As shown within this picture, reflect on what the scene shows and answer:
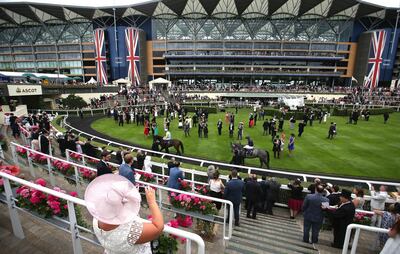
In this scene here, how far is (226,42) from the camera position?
6109 centimetres

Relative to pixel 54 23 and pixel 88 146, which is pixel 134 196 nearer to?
pixel 88 146

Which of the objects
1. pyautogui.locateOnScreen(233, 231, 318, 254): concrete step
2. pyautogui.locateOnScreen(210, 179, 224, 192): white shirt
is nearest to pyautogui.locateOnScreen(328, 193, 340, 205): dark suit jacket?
pyautogui.locateOnScreen(233, 231, 318, 254): concrete step

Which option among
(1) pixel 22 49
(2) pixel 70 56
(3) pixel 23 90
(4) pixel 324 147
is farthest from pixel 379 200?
(1) pixel 22 49

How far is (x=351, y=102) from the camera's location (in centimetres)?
3744

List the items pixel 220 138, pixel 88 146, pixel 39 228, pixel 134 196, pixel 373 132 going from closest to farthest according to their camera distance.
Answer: pixel 134 196 → pixel 39 228 → pixel 88 146 → pixel 220 138 → pixel 373 132

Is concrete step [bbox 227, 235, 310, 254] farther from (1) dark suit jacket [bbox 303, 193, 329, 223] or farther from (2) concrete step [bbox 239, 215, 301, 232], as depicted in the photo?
(2) concrete step [bbox 239, 215, 301, 232]

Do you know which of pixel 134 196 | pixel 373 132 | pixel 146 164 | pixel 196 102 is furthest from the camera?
pixel 196 102

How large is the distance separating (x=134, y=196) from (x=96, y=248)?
237 centimetres

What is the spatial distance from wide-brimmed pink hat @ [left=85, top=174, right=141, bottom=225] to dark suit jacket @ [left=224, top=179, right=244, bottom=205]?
13.8ft

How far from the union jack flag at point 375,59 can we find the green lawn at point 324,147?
140 ft

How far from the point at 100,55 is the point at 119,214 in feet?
218

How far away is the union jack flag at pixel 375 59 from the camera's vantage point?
54625mm

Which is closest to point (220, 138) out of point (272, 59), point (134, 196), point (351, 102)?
point (134, 196)

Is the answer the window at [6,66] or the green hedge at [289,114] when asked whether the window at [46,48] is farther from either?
the green hedge at [289,114]
